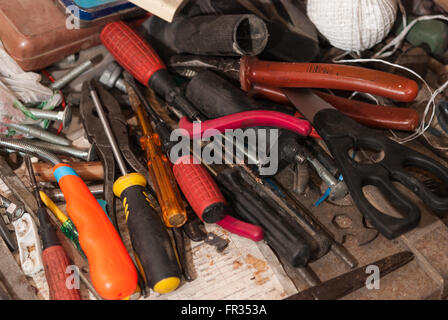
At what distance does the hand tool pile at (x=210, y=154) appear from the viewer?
752 mm

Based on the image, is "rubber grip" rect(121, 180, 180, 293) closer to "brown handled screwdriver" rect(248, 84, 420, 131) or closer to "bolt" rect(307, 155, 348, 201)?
"bolt" rect(307, 155, 348, 201)

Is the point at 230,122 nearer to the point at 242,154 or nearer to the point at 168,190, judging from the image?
the point at 242,154

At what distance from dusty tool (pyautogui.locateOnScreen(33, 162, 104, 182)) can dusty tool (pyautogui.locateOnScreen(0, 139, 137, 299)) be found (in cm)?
8

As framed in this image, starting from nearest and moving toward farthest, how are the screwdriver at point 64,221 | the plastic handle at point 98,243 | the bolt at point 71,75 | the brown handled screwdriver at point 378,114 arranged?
the plastic handle at point 98,243 → the screwdriver at point 64,221 → the brown handled screwdriver at point 378,114 → the bolt at point 71,75

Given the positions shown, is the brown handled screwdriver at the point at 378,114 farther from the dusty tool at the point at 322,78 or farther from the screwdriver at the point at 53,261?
the screwdriver at the point at 53,261

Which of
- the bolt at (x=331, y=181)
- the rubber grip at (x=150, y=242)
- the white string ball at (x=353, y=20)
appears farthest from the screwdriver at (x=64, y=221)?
the white string ball at (x=353, y=20)

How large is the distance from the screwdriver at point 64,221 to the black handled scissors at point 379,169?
1.57 ft

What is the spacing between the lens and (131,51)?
1024 mm

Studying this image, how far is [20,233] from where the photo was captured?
0.82m

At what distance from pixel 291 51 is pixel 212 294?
59 cm

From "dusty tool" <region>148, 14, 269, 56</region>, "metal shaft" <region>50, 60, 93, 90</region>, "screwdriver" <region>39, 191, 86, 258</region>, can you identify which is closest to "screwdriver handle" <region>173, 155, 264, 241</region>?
"screwdriver" <region>39, 191, 86, 258</region>
